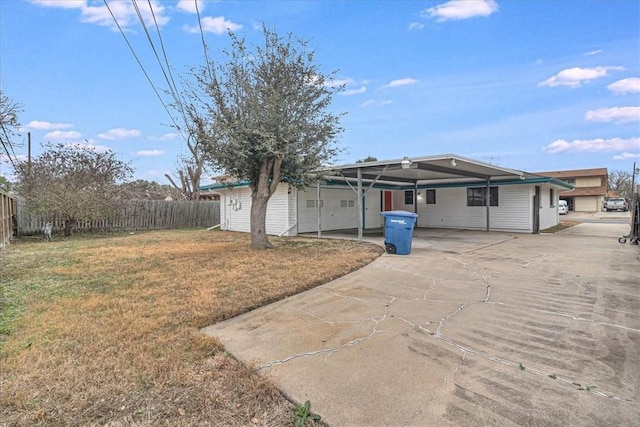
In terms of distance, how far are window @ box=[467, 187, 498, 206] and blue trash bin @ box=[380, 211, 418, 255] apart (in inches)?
331

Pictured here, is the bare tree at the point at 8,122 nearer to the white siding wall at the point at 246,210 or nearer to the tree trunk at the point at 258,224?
the white siding wall at the point at 246,210

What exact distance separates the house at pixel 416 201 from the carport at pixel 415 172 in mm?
41

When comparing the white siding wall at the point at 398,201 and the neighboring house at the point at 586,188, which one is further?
the neighboring house at the point at 586,188

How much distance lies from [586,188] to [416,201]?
28939 millimetres

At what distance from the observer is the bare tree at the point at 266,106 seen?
8.28m

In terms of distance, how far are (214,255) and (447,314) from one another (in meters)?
5.85

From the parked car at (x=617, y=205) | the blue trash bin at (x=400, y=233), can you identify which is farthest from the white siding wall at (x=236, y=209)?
the parked car at (x=617, y=205)

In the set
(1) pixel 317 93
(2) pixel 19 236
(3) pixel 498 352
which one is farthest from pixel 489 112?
(2) pixel 19 236

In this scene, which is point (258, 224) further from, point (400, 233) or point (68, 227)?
point (68, 227)

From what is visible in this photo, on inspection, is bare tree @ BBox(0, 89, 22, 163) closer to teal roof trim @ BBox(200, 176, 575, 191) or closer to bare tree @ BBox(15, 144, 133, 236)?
bare tree @ BBox(15, 144, 133, 236)

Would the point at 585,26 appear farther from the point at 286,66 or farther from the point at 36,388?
the point at 36,388

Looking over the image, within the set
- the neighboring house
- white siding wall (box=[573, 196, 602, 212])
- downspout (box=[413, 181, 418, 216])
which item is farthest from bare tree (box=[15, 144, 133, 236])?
A: white siding wall (box=[573, 196, 602, 212])

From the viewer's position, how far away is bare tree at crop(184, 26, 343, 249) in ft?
27.2

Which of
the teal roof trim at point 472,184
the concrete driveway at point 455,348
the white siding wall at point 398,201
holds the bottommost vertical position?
the concrete driveway at point 455,348
